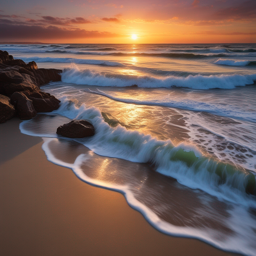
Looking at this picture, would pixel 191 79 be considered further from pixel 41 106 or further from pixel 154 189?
pixel 154 189

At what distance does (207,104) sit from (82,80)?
290 inches

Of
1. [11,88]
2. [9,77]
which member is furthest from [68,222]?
[9,77]

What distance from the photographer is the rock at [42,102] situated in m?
5.60

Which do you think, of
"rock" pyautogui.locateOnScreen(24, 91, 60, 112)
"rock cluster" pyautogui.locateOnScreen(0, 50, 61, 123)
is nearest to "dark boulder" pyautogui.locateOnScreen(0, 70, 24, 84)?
"rock cluster" pyautogui.locateOnScreen(0, 50, 61, 123)

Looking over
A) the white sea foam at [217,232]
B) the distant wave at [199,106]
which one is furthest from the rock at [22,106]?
the white sea foam at [217,232]

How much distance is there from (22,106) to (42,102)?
2.26 ft

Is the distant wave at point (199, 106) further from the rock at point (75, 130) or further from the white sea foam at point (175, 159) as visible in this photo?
the rock at point (75, 130)

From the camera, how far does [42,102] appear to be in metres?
5.63

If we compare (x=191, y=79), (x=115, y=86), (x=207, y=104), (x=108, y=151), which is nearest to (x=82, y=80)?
(x=115, y=86)

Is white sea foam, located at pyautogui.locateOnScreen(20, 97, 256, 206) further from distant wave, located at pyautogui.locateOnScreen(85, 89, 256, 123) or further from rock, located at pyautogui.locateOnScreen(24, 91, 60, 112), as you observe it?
distant wave, located at pyautogui.locateOnScreen(85, 89, 256, 123)

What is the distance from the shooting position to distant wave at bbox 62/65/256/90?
9617 mm

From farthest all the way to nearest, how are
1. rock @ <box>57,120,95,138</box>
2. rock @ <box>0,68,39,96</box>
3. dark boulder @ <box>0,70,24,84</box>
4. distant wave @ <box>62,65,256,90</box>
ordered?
distant wave @ <box>62,65,256,90</box>
dark boulder @ <box>0,70,24,84</box>
rock @ <box>0,68,39,96</box>
rock @ <box>57,120,95,138</box>

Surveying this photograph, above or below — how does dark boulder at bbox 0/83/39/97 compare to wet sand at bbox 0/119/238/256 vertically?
above

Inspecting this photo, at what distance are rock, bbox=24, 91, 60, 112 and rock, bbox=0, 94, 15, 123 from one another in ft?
2.45
